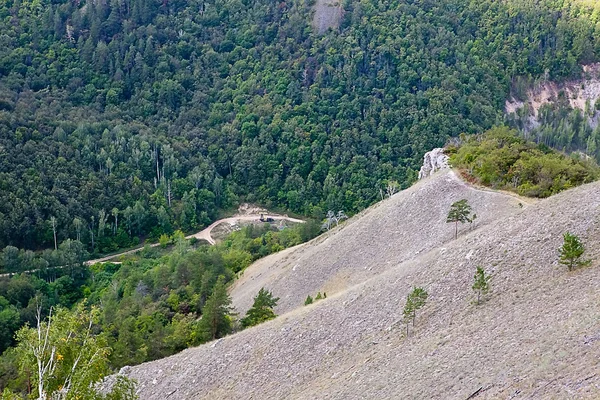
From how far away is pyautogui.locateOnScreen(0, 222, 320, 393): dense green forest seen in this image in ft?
147

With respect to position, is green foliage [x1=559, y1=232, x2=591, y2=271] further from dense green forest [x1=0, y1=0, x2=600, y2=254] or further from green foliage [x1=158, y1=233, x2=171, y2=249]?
dense green forest [x1=0, y1=0, x2=600, y2=254]

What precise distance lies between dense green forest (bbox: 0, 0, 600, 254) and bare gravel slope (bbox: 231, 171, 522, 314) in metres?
47.7

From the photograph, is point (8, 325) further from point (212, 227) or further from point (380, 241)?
point (212, 227)

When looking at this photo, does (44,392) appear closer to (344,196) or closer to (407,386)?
(407,386)

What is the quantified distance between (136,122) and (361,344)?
324 feet

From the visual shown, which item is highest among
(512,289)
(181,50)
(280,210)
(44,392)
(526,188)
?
(44,392)

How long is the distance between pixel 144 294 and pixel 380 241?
26788 mm

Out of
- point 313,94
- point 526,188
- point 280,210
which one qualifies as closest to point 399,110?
point 313,94

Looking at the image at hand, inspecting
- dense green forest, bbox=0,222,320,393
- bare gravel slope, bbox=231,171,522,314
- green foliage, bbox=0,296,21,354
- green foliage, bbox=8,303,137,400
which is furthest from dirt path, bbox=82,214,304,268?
green foliage, bbox=8,303,137,400

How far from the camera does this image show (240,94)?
128 meters

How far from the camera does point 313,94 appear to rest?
12656cm

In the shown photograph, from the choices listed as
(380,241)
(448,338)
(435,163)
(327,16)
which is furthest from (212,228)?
(448,338)

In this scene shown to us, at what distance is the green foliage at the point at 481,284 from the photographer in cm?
3012

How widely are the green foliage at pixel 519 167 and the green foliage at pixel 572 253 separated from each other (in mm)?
16816
